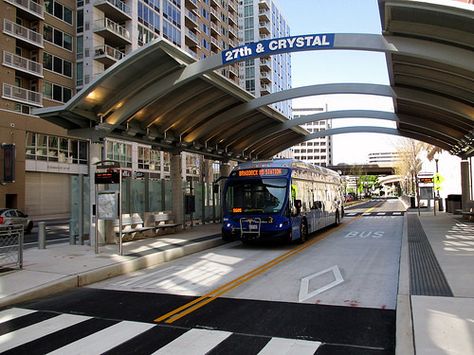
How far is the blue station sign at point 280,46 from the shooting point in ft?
43.0

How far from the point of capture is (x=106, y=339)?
19.5 ft

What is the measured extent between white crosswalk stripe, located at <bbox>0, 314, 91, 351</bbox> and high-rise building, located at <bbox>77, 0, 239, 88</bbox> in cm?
4098

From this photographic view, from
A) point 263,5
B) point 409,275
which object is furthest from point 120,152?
point 263,5

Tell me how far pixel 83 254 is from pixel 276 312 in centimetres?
789

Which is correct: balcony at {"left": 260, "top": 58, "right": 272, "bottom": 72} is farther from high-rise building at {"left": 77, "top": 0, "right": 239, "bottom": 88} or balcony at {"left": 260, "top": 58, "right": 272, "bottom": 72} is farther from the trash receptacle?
the trash receptacle

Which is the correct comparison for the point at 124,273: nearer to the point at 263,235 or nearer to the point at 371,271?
the point at 263,235

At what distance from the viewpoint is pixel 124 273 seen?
37.2 feet

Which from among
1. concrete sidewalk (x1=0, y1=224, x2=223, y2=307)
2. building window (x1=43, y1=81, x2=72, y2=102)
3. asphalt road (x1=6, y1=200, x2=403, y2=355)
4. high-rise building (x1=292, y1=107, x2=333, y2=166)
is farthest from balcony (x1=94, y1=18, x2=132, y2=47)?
high-rise building (x1=292, y1=107, x2=333, y2=166)

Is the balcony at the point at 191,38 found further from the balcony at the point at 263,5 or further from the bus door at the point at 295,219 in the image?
the bus door at the point at 295,219

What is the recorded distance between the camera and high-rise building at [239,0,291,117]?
87438mm

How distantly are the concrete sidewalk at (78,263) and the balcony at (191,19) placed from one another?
171ft

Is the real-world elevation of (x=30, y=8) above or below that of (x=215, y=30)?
below

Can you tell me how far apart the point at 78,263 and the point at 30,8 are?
117 ft

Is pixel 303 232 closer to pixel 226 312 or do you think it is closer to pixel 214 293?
pixel 214 293
